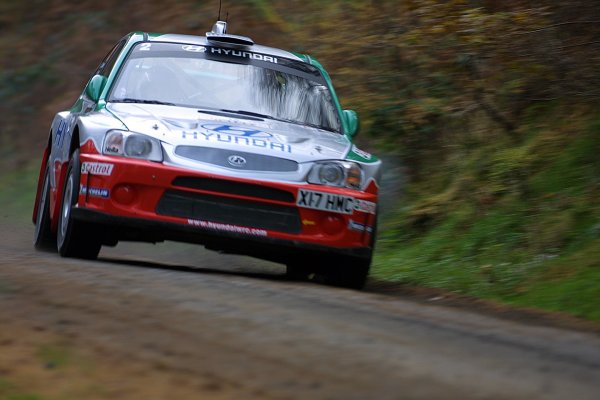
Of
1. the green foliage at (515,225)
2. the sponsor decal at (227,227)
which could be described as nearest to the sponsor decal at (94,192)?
the sponsor decal at (227,227)

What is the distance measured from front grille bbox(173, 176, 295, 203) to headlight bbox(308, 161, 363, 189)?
0.23 m

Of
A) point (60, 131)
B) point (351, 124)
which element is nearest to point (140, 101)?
point (60, 131)

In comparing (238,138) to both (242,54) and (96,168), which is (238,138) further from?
(242,54)

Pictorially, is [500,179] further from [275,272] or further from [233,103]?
[233,103]

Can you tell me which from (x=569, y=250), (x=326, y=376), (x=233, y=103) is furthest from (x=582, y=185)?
(x=326, y=376)

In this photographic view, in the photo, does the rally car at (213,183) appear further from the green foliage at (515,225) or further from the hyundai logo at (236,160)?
the green foliage at (515,225)

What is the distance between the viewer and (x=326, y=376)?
4.70 metres

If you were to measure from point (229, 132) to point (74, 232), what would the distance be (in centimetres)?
117

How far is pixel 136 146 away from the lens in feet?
26.2

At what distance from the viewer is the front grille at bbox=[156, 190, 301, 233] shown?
26.1 ft

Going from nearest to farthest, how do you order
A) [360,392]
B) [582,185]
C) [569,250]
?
[360,392], [569,250], [582,185]

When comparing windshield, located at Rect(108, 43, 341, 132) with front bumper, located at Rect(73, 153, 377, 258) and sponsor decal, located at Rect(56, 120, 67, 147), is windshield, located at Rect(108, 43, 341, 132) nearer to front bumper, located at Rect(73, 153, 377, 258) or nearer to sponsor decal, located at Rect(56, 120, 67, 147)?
sponsor decal, located at Rect(56, 120, 67, 147)

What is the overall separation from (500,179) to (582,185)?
3.89 ft

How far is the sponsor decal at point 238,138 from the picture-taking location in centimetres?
812
